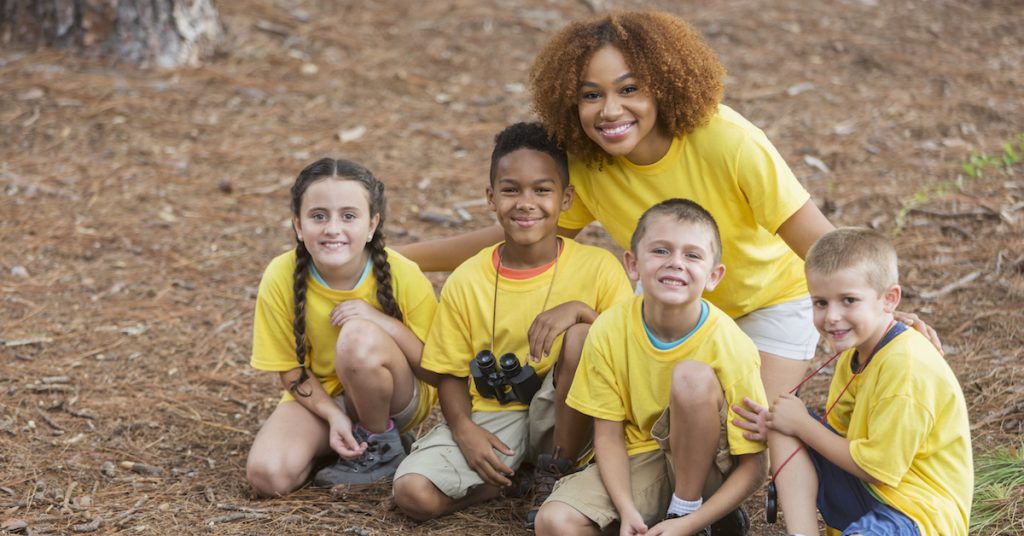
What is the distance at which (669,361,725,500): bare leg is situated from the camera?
9.61ft

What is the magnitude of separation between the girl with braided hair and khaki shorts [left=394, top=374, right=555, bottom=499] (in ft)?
0.75

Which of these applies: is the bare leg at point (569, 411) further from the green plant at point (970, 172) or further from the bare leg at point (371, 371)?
the green plant at point (970, 172)

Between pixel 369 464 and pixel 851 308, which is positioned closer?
pixel 851 308

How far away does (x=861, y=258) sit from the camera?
9.12ft

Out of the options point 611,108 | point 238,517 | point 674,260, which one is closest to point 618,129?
point 611,108

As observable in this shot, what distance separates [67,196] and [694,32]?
151 inches

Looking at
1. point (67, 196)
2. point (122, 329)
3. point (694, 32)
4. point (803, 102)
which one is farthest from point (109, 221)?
point (803, 102)

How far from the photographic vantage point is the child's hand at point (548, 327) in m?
Answer: 3.33

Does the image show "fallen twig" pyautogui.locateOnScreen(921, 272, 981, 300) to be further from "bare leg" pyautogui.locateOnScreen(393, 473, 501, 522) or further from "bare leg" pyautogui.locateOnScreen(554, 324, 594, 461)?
"bare leg" pyautogui.locateOnScreen(393, 473, 501, 522)

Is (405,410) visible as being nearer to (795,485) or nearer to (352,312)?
(352,312)

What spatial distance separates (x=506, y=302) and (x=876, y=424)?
1.27 m

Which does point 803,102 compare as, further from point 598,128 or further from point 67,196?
point 67,196

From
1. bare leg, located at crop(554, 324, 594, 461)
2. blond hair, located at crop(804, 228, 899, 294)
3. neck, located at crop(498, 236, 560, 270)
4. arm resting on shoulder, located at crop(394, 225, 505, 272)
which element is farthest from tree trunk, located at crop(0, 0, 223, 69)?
blond hair, located at crop(804, 228, 899, 294)

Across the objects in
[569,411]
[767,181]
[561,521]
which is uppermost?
[767,181]
